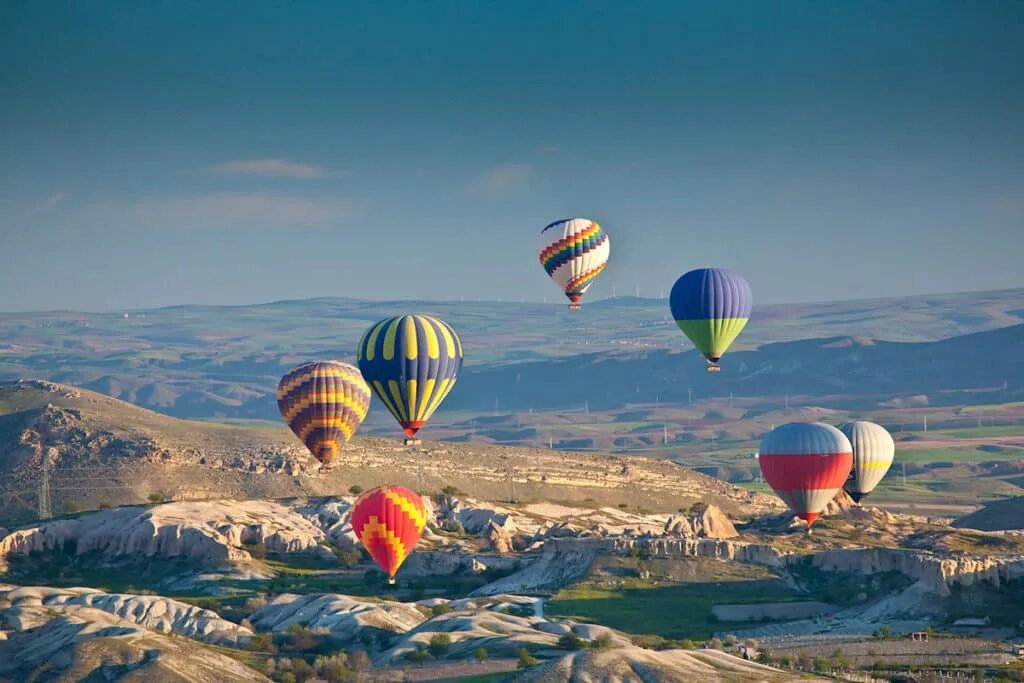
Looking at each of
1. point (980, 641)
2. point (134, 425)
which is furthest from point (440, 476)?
point (980, 641)

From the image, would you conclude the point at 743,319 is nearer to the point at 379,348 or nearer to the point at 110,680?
the point at 379,348

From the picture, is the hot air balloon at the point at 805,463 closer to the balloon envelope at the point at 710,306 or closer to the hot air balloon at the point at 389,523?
the balloon envelope at the point at 710,306

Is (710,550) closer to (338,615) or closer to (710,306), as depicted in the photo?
(710,306)

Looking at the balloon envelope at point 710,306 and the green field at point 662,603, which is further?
the balloon envelope at point 710,306

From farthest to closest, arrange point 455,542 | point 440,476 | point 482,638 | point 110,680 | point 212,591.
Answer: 1. point 440,476
2. point 455,542
3. point 212,591
4. point 482,638
5. point 110,680

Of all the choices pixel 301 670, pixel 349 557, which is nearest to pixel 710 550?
pixel 349 557

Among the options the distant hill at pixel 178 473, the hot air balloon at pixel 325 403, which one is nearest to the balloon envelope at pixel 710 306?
the hot air balloon at pixel 325 403
